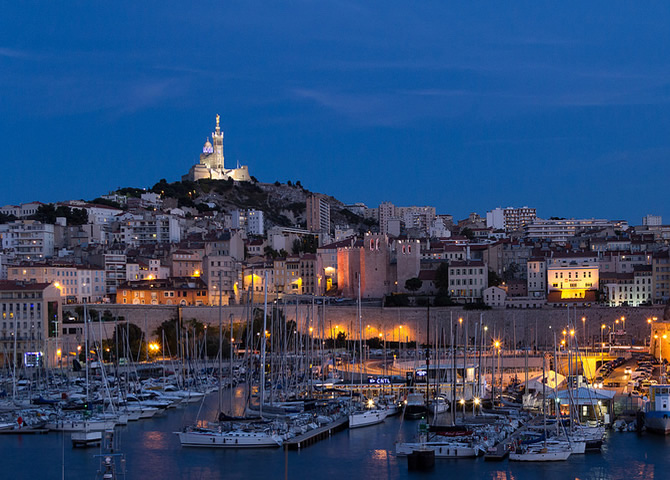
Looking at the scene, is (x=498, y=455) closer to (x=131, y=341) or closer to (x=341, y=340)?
(x=131, y=341)

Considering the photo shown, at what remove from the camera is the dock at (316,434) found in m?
27.9

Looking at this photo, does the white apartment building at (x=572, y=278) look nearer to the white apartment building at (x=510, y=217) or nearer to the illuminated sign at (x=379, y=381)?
the illuminated sign at (x=379, y=381)

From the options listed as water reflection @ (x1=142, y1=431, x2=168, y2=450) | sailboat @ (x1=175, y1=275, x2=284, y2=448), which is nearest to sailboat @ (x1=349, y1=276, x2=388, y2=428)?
sailboat @ (x1=175, y1=275, x2=284, y2=448)

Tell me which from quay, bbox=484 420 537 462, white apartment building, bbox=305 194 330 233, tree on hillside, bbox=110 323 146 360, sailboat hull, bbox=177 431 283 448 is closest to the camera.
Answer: quay, bbox=484 420 537 462

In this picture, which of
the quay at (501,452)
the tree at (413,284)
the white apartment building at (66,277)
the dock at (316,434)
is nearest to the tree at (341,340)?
the tree at (413,284)

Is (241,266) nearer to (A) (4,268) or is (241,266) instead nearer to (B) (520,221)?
(A) (4,268)

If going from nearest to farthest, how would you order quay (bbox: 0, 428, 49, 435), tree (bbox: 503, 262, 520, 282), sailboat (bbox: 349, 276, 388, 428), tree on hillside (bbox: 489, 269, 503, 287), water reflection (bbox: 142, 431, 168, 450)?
water reflection (bbox: 142, 431, 168, 450) < quay (bbox: 0, 428, 49, 435) < sailboat (bbox: 349, 276, 388, 428) < tree on hillside (bbox: 489, 269, 503, 287) < tree (bbox: 503, 262, 520, 282)

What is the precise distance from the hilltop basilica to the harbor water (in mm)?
79797

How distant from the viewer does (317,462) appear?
87.1 feet

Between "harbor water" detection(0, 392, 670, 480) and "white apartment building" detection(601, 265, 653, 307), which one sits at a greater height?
"white apartment building" detection(601, 265, 653, 307)

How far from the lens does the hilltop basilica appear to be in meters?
109

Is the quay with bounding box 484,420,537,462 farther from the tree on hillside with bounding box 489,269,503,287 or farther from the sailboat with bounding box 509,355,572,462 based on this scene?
the tree on hillside with bounding box 489,269,503,287

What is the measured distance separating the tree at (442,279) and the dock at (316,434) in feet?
98.9

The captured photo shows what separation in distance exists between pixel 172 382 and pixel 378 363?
365 inches
